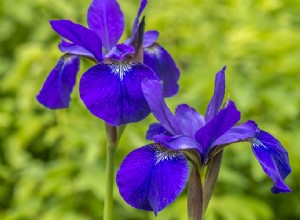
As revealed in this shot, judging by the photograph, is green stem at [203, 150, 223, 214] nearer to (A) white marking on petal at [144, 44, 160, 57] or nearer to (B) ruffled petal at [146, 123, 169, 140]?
(B) ruffled petal at [146, 123, 169, 140]

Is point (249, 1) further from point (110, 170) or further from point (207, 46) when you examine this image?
point (110, 170)

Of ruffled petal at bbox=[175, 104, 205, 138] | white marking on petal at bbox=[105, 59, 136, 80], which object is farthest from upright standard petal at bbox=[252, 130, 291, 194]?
white marking on petal at bbox=[105, 59, 136, 80]

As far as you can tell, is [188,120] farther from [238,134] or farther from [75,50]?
[75,50]

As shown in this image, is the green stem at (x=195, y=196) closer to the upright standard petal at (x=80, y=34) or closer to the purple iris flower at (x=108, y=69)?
the purple iris flower at (x=108, y=69)

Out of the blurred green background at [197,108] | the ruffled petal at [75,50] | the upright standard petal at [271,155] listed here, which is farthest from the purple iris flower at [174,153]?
the blurred green background at [197,108]

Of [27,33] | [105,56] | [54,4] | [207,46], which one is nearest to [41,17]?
[27,33]

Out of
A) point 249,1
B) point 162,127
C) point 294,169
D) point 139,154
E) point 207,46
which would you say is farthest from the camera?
point 249,1
